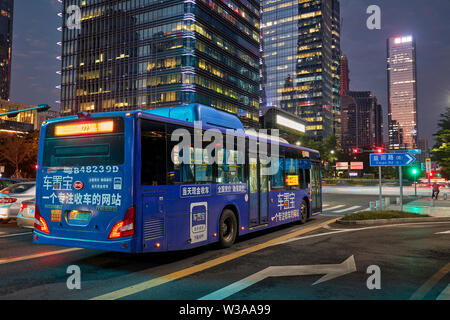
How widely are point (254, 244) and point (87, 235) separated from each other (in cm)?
467

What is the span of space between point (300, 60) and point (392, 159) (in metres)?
167

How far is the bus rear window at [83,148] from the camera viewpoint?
653cm

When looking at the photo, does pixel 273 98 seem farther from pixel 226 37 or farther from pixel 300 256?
pixel 300 256

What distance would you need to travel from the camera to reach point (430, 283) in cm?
583

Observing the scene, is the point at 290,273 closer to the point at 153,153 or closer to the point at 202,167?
the point at 202,167

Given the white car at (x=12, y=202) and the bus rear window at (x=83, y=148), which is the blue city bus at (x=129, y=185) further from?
the white car at (x=12, y=202)

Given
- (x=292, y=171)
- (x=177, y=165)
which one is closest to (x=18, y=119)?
(x=292, y=171)

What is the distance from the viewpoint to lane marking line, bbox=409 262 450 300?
518 centimetres

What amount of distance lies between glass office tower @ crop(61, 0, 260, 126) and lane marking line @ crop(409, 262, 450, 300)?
2712 inches

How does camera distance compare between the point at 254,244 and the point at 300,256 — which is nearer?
the point at 300,256

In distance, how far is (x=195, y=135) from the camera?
7.87 m

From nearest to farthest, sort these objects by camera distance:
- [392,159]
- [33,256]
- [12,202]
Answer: [33,256] < [12,202] < [392,159]

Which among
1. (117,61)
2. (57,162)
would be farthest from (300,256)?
(117,61)

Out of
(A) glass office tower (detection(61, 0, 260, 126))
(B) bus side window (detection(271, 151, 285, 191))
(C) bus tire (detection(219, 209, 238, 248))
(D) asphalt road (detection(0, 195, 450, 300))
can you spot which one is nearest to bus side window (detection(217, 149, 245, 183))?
(C) bus tire (detection(219, 209, 238, 248))
